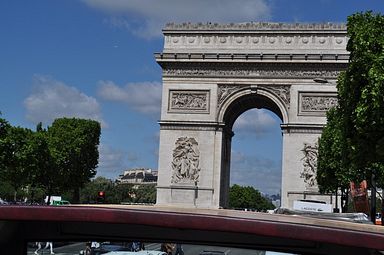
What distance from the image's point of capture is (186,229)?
397 cm

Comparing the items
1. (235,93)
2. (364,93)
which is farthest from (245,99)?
(364,93)

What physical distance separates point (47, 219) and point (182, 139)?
51.5 m

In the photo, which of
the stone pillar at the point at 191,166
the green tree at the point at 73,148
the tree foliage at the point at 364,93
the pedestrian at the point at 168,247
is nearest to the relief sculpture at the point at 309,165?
the stone pillar at the point at 191,166

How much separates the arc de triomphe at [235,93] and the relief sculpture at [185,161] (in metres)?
0.08

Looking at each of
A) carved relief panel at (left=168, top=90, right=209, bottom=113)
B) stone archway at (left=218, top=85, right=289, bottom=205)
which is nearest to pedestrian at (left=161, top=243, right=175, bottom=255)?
stone archway at (left=218, top=85, right=289, bottom=205)

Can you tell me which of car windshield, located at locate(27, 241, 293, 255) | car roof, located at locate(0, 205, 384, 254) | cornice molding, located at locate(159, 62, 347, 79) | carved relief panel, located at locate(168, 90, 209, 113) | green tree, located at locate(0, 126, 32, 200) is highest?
cornice molding, located at locate(159, 62, 347, 79)

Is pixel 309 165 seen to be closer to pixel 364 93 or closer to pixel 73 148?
pixel 73 148

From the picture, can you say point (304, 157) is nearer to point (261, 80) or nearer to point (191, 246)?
point (261, 80)

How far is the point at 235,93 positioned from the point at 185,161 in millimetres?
7062

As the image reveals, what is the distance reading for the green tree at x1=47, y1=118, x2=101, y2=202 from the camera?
2596 inches

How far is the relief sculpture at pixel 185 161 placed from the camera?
181 feet

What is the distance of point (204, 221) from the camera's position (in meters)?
3.71

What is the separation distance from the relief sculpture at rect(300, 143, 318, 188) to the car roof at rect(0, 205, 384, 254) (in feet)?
164

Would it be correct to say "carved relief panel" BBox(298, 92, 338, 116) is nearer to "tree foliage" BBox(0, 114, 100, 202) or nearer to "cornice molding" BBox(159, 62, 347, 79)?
"cornice molding" BBox(159, 62, 347, 79)
